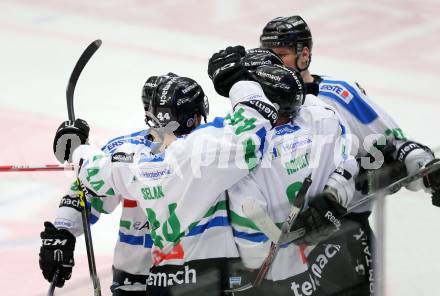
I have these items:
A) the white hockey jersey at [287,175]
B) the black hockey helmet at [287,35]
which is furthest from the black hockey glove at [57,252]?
the black hockey helmet at [287,35]

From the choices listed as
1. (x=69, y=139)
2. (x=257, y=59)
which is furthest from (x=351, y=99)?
(x=69, y=139)

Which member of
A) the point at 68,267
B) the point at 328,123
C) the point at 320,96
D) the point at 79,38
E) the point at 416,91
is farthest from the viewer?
the point at 79,38

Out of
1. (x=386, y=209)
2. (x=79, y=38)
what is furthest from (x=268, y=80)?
(x=79, y=38)

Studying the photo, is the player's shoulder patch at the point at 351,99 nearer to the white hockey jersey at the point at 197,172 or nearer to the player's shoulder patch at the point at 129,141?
the player's shoulder patch at the point at 129,141

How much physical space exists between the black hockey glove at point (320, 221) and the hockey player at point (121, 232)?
607 millimetres

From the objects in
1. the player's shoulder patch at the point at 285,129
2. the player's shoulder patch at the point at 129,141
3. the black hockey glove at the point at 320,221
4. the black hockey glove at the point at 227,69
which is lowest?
the black hockey glove at the point at 320,221

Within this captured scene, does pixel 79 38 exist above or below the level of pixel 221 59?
above

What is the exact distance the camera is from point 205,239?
7.36 ft

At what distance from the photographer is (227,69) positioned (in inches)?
92.0

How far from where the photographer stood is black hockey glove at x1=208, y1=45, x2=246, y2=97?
2338 millimetres

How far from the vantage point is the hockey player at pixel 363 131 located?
2.00 m

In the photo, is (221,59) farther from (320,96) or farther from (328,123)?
(320,96)

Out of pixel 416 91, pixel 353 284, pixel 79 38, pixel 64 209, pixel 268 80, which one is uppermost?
pixel 79 38

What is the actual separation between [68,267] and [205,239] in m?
0.62
